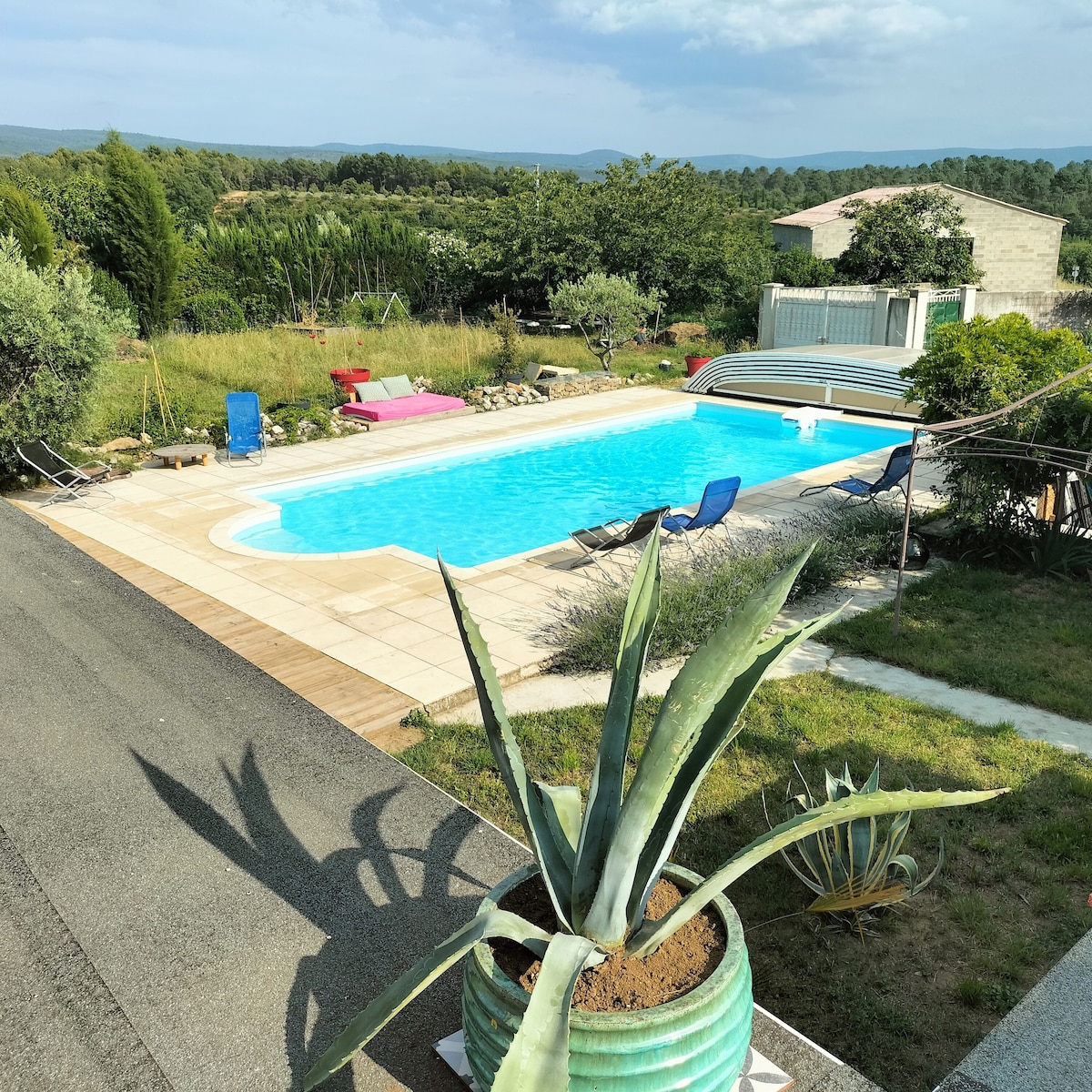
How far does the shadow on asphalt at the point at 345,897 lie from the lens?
3111 millimetres

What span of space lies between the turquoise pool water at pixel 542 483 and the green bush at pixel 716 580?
2.96 meters

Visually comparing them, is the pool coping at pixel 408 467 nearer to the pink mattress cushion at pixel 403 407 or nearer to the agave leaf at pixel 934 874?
the pink mattress cushion at pixel 403 407

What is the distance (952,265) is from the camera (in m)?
24.5

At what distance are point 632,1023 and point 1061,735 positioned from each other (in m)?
4.28

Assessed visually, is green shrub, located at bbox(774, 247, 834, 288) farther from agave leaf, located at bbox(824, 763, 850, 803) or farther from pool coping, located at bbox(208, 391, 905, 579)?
agave leaf, located at bbox(824, 763, 850, 803)

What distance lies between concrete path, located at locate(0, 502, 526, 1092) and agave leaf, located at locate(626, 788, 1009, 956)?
36.9 inches

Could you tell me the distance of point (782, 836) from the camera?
2.37 metres

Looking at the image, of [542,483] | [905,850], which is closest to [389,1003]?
[905,850]

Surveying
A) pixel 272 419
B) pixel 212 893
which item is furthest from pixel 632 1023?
pixel 272 419

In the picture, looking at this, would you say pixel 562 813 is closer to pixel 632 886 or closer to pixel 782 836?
pixel 632 886

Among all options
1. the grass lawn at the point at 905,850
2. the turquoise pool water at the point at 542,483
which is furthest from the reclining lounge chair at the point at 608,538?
the grass lawn at the point at 905,850

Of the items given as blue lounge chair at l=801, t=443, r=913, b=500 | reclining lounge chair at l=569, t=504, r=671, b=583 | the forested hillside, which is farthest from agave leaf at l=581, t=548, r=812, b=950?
the forested hillside

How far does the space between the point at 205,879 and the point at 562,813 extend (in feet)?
6.56

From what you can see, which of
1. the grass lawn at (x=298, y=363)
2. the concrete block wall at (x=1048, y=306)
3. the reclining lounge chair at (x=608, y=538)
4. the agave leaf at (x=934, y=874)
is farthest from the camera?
the concrete block wall at (x=1048, y=306)
